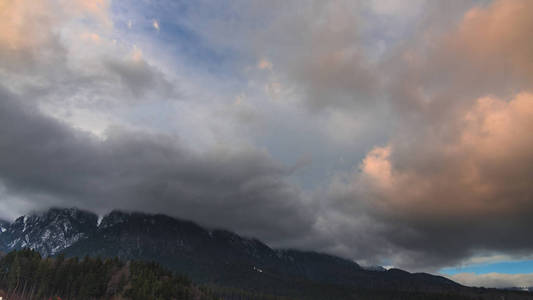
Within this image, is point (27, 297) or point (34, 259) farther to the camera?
point (34, 259)

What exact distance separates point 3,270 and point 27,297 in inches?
1031

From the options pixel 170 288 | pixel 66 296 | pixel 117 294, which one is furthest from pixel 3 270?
pixel 170 288

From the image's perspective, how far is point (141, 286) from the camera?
185m

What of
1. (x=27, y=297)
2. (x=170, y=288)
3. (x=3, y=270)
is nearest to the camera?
(x=27, y=297)

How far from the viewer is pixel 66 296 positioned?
173 meters

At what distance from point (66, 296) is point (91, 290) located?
1230 centimetres

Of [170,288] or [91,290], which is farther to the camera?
[170,288]

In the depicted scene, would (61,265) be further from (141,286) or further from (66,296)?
(141,286)

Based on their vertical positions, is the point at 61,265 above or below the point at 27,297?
above

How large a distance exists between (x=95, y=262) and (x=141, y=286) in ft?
119

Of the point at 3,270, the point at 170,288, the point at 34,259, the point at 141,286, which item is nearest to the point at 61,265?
the point at 34,259

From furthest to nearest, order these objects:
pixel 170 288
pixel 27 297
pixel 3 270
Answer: pixel 170 288 < pixel 3 270 < pixel 27 297

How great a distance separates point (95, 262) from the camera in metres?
198

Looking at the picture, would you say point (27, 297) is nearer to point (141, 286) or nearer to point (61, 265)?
Answer: point (61, 265)
